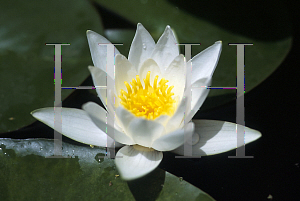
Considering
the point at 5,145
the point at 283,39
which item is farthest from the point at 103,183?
the point at 283,39

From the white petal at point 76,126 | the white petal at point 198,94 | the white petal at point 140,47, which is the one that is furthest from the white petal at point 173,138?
the white petal at point 140,47

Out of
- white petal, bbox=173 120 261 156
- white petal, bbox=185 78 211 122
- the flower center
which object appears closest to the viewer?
white petal, bbox=185 78 211 122

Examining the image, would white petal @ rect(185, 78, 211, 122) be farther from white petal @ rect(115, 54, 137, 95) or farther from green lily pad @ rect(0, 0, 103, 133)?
green lily pad @ rect(0, 0, 103, 133)

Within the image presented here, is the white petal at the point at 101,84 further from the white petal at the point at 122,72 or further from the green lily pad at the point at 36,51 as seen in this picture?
the green lily pad at the point at 36,51

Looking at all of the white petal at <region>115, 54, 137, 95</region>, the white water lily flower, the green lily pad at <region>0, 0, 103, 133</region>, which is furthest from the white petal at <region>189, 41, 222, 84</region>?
the green lily pad at <region>0, 0, 103, 133</region>

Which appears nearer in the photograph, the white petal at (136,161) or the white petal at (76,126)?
the white petal at (136,161)

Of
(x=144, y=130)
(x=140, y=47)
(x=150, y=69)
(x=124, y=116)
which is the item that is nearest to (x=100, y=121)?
(x=124, y=116)
